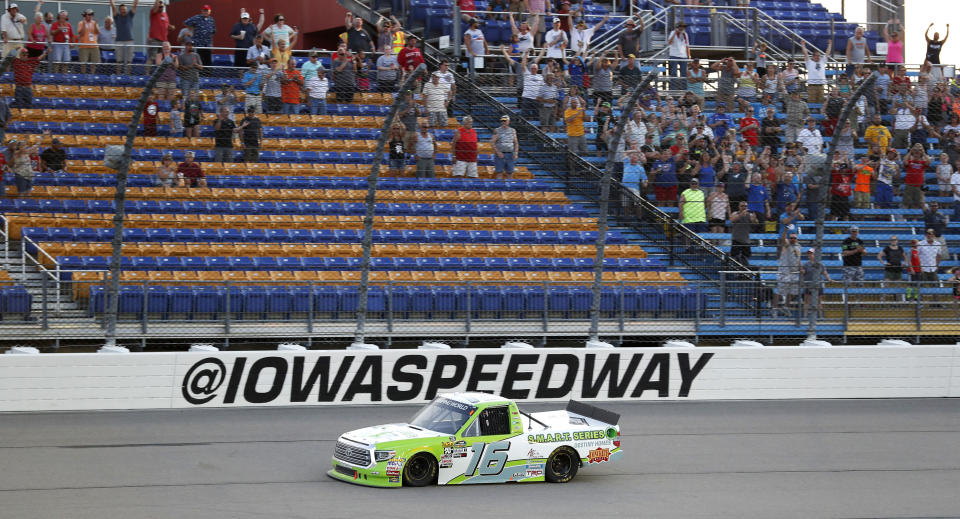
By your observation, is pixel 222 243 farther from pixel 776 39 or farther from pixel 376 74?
pixel 776 39

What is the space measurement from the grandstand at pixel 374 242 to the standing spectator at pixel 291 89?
288 mm

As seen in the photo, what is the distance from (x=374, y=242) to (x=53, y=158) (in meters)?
5.96

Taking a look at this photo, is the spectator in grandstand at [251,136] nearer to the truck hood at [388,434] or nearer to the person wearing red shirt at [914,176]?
the truck hood at [388,434]

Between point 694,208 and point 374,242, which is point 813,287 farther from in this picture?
point 374,242

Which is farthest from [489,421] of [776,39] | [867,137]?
[776,39]

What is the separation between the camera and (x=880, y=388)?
66.6ft

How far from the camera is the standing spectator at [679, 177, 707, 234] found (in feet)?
79.5

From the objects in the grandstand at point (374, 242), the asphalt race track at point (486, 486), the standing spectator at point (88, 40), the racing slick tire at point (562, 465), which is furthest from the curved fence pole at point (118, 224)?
the standing spectator at point (88, 40)

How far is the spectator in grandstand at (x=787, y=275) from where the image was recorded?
822 inches

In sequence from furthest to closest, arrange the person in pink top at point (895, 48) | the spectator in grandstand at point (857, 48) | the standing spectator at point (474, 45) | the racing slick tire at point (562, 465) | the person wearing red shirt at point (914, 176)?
the person in pink top at point (895, 48)
the spectator in grandstand at point (857, 48)
the standing spectator at point (474, 45)
the person wearing red shirt at point (914, 176)
the racing slick tire at point (562, 465)

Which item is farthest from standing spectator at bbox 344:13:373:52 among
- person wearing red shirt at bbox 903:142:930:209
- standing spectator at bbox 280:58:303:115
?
person wearing red shirt at bbox 903:142:930:209

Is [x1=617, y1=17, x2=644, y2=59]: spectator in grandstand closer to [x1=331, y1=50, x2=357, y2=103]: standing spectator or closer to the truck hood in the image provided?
[x1=331, y1=50, x2=357, y2=103]: standing spectator

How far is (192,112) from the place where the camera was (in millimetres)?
24922

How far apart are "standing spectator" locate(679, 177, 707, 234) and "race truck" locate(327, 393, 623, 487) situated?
10609mm
